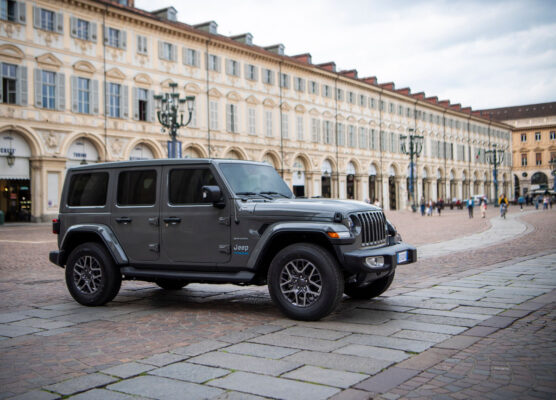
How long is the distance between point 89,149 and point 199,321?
30.9m

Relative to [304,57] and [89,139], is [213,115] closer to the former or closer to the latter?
[89,139]

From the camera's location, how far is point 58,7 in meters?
33.9

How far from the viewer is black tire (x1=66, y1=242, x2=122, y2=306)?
7840 mm

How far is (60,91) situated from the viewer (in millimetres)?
34031

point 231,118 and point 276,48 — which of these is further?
point 276,48

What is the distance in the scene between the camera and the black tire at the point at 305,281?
6.39m

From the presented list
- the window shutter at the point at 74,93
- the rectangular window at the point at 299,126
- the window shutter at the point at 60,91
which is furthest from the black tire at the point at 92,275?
the rectangular window at the point at 299,126

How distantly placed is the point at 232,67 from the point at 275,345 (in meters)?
41.8

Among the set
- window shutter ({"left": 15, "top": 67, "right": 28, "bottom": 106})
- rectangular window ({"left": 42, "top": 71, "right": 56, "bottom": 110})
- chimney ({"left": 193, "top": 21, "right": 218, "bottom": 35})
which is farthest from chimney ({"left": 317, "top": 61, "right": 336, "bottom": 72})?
window shutter ({"left": 15, "top": 67, "right": 28, "bottom": 106})

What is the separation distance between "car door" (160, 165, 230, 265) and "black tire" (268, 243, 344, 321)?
76 centimetres

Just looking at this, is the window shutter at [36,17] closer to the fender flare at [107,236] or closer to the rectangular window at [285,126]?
the rectangular window at [285,126]

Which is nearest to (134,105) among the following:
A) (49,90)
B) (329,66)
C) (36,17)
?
(49,90)

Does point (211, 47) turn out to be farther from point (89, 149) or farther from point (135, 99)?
point (89, 149)

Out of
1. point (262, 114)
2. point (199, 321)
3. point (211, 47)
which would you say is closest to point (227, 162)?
point (199, 321)
